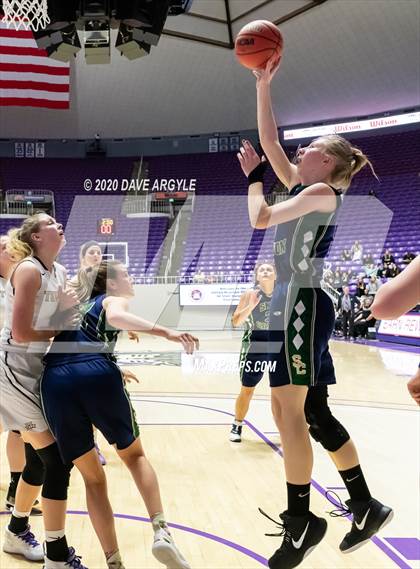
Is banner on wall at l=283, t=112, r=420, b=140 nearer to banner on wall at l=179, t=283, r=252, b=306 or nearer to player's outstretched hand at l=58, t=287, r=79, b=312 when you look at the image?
banner on wall at l=179, t=283, r=252, b=306

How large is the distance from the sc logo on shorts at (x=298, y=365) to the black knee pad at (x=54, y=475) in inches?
47.6

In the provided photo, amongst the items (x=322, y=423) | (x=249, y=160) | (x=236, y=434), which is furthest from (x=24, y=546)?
(x=236, y=434)

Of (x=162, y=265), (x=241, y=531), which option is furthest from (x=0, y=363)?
(x=162, y=265)

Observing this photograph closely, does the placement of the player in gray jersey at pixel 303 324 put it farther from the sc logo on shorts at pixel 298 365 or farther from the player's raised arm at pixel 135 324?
the player's raised arm at pixel 135 324

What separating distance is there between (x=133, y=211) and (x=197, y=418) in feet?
52.3

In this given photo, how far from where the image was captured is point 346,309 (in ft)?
51.0

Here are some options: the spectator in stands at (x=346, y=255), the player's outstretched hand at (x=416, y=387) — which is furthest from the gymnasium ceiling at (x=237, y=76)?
the player's outstretched hand at (x=416, y=387)

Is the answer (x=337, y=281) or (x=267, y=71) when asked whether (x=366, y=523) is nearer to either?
(x=267, y=71)

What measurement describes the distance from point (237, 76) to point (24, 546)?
19328 millimetres

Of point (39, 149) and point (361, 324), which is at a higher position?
point (39, 149)

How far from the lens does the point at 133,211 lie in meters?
21.9

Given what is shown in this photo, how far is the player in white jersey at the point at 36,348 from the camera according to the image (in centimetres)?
268

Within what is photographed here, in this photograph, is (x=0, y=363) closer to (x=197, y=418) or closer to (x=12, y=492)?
(x=12, y=492)

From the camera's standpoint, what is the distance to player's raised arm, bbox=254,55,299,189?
8.33ft
